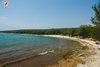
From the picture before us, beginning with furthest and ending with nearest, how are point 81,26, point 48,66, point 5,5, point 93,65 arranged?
point 81,26 → point 48,66 → point 93,65 → point 5,5

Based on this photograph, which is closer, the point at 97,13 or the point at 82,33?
the point at 97,13

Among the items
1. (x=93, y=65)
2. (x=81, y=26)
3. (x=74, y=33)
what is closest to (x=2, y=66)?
(x=93, y=65)

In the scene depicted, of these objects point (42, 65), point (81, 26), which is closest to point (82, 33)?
point (81, 26)

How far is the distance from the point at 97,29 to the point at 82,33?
7704 centimetres

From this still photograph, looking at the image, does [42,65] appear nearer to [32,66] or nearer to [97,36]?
[32,66]

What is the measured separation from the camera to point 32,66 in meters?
21.3

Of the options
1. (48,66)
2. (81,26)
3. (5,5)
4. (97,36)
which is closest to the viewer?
(5,5)

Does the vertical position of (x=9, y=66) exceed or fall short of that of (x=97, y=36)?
it falls short

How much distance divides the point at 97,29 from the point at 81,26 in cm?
7507

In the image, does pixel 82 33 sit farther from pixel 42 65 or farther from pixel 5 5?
pixel 5 5

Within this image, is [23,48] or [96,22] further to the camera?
[23,48]

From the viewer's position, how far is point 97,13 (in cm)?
2578

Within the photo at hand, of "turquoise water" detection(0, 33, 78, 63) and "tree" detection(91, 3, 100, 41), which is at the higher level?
"tree" detection(91, 3, 100, 41)

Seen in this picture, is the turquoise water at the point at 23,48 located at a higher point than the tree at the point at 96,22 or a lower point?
lower
